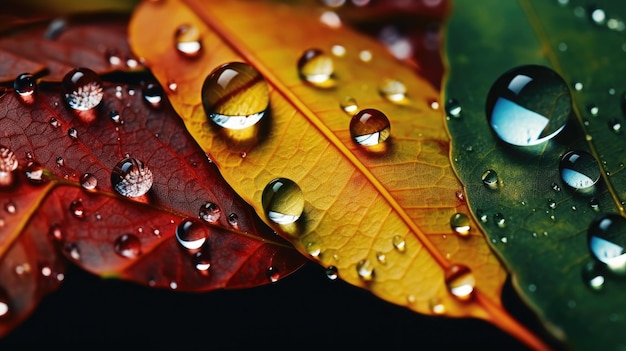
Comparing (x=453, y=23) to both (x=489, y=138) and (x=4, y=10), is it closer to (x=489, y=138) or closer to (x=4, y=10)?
(x=489, y=138)

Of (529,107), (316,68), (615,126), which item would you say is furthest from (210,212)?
(615,126)

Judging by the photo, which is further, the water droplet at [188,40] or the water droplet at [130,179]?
the water droplet at [188,40]

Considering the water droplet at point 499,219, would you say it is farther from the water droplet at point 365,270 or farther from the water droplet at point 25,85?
the water droplet at point 25,85

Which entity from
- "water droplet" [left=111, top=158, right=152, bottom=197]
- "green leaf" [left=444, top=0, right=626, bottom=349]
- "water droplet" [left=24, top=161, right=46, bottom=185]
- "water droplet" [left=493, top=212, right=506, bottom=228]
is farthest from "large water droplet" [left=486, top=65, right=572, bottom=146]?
"water droplet" [left=24, top=161, right=46, bottom=185]

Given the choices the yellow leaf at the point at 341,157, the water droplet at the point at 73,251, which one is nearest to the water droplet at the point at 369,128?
the yellow leaf at the point at 341,157

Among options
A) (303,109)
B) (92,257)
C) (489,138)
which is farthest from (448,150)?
(92,257)

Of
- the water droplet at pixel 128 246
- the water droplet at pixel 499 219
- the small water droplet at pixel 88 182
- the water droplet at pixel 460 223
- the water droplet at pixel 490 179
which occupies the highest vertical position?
the water droplet at pixel 490 179
